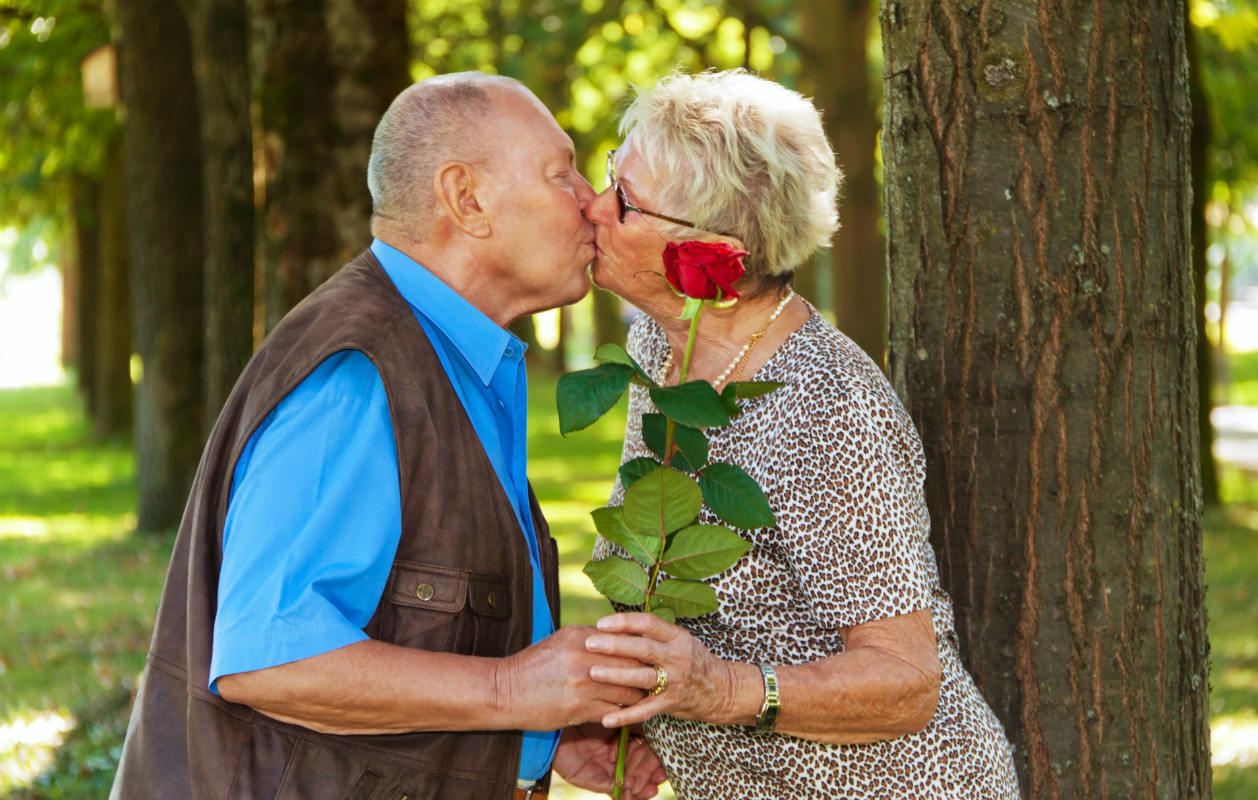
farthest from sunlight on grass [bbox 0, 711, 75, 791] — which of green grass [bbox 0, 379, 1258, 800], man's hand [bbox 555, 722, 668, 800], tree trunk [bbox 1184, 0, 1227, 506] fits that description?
tree trunk [bbox 1184, 0, 1227, 506]

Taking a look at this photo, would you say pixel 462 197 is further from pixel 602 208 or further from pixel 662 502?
pixel 662 502

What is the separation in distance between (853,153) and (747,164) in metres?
8.17

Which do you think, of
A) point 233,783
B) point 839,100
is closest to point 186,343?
point 839,100

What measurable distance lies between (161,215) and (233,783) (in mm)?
9972

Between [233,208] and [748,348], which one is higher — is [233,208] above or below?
above

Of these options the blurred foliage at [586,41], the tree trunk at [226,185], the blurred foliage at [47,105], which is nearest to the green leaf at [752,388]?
the tree trunk at [226,185]

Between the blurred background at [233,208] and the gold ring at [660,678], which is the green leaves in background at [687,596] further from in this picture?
the blurred background at [233,208]

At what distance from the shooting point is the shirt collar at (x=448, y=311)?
97.5 inches

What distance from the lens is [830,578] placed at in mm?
2357

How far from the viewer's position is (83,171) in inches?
720

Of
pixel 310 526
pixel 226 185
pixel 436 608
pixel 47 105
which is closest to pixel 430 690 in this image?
pixel 436 608

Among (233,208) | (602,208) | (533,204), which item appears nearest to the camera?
(533,204)

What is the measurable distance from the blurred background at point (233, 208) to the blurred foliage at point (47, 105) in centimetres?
4

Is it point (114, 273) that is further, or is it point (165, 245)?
point (114, 273)
